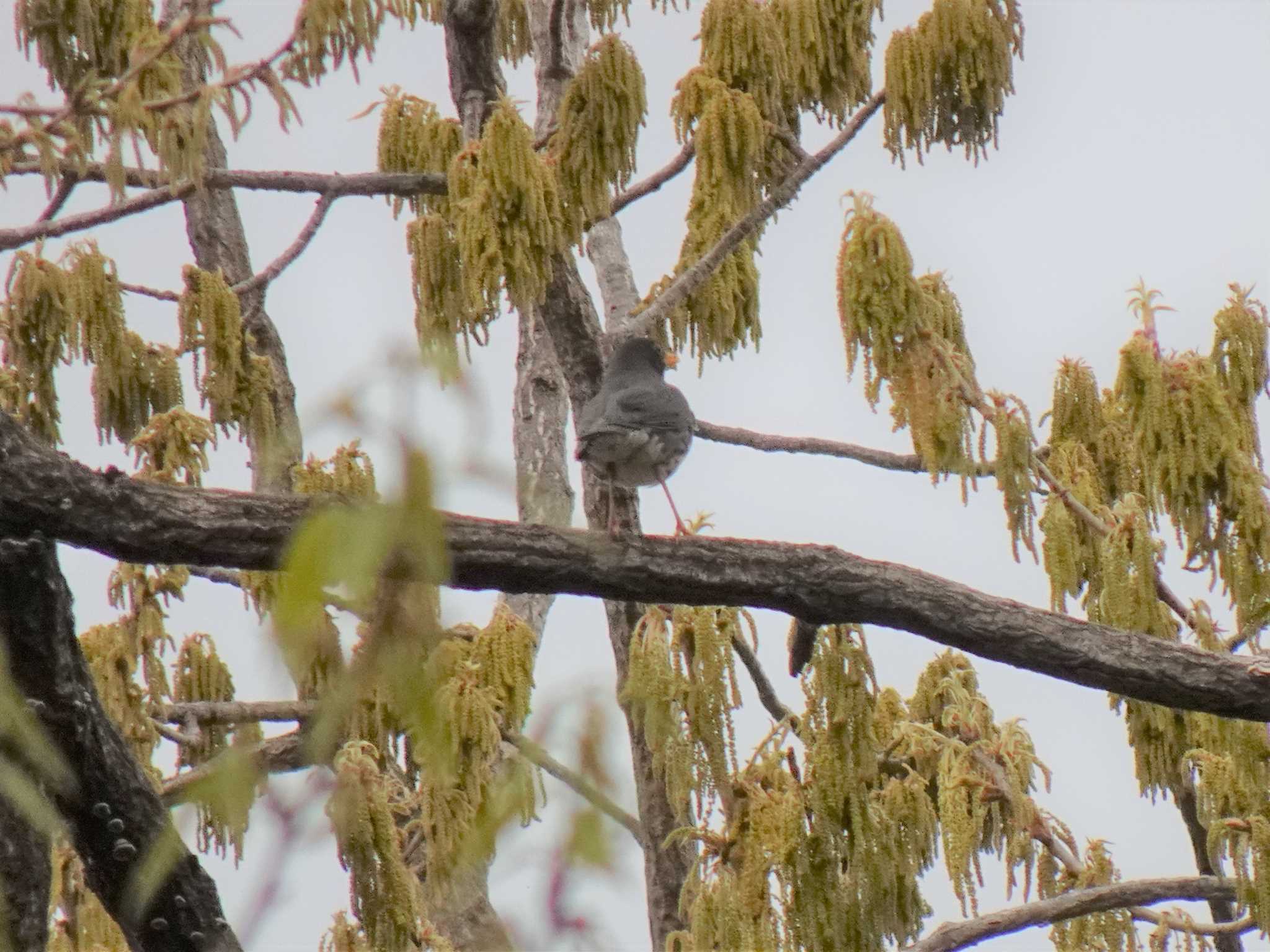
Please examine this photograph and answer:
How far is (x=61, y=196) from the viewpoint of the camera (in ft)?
15.3

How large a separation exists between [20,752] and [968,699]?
472 centimetres

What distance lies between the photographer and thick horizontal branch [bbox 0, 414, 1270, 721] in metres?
3.04

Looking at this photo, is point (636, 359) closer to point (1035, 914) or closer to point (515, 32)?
point (1035, 914)

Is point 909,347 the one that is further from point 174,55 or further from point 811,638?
point 174,55

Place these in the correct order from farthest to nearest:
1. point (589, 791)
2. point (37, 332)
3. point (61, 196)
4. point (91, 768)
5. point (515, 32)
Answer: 1. point (515, 32)
2. point (37, 332)
3. point (61, 196)
4. point (91, 768)
5. point (589, 791)

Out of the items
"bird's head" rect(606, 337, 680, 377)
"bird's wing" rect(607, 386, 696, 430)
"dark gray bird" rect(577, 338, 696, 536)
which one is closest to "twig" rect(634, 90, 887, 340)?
"bird's head" rect(606, 337, 680, 377)

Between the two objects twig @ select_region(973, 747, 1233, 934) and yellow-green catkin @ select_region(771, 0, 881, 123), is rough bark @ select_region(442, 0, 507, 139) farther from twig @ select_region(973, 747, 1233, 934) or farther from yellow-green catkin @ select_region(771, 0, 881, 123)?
twig @ select_region(973, 747, 1233, 934)

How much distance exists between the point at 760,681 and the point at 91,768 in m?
3.71

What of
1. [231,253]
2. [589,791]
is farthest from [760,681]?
[589,791]

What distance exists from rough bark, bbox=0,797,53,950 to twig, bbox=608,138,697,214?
389 cm

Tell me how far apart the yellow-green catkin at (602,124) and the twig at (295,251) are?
908 mm

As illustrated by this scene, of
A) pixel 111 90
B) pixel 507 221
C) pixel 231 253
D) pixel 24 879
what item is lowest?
pixel 24 879

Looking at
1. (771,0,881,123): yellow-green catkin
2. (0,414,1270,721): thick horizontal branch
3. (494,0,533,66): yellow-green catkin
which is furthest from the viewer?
(494,0,533,66): yellow-green catkin

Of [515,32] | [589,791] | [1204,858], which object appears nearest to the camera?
[589,791]
